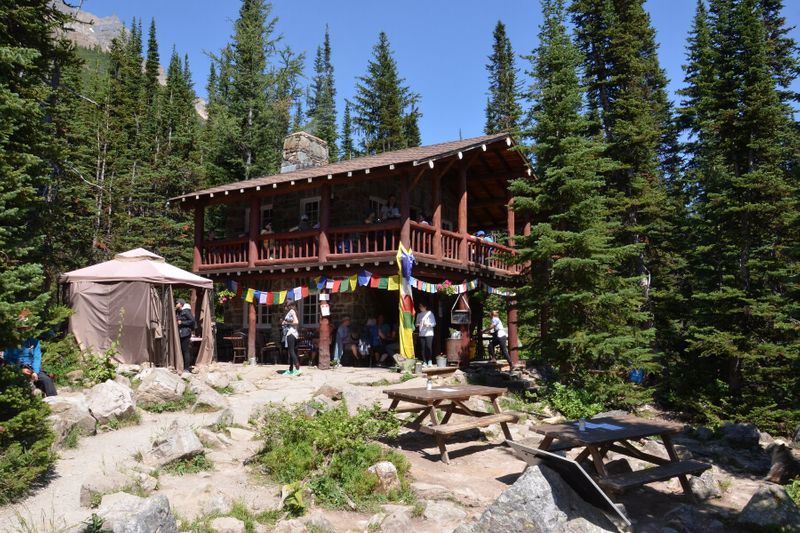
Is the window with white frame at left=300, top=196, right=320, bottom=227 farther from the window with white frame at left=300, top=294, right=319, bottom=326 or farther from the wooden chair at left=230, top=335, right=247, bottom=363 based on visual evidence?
the wooden chair at left=230, top=335, right=247, bottom=363

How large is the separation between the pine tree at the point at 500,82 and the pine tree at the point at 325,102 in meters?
12.1

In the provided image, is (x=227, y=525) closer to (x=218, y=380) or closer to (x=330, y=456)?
(x=330, y=456)

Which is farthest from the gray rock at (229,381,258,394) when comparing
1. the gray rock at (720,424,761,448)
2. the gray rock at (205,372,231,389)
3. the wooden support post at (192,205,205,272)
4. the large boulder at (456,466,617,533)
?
the gray rock at (720,424,761,448)

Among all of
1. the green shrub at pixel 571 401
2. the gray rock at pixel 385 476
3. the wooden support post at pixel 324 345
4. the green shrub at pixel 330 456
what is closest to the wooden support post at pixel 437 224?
the wooden support post at pixel 324 345

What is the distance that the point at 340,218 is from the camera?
16.9 m

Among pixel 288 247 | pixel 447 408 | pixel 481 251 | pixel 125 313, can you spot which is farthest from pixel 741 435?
pixel 125 313

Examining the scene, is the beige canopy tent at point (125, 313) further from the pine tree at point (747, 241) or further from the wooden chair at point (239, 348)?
the pine tree at point (747, 241)

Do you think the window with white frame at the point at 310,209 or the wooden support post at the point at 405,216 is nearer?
the wooden support post at the point at 405,216

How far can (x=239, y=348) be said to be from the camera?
56.4 ft

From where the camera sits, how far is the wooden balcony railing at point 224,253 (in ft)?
57.6

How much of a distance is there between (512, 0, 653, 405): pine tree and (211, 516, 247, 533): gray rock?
8236 mm

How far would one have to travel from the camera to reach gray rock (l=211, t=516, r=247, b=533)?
16.3ft

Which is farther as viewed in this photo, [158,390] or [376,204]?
[376,204]

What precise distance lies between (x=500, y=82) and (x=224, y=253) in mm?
29094
